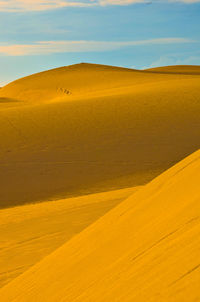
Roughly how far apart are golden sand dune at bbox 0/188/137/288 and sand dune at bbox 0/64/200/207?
2.25 meters

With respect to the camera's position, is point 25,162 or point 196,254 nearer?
point 196,254

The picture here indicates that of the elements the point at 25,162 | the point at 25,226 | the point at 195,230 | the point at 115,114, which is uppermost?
the point at 115,114

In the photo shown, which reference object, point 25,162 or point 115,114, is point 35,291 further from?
point 115,114

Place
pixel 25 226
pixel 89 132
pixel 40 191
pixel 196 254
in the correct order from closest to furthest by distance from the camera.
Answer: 1. pixel 196 254
2. pixel 25 226
3. pixel 40 191
4. pixel 89 132

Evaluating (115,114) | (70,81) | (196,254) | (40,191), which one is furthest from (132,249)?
(70,81)

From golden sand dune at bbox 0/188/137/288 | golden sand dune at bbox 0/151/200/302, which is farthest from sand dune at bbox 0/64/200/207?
golden sand dune at bbox 0/151/200/302

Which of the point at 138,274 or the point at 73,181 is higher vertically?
the point at 73,181

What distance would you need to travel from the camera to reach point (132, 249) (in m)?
3.62

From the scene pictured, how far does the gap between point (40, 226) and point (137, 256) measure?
4.43 metres

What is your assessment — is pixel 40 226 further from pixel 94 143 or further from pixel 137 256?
pixel 94 143

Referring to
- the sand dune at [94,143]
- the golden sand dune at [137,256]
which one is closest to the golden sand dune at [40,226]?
the golden sand dune at [137,256]

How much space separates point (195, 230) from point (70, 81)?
5943 centimetres

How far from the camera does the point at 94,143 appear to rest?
57.0ft

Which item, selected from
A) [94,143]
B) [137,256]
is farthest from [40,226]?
[94,143]
